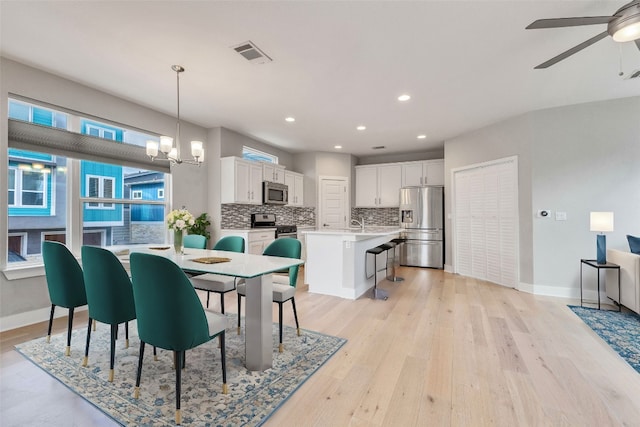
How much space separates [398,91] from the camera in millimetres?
3480

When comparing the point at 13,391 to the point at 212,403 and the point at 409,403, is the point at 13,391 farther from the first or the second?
the point at 409,403

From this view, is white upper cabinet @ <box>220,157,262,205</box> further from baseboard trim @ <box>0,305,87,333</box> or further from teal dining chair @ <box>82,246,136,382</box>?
teal dining chair @ <box>82,246,136,382</box>

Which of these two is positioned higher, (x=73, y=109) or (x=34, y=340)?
(x=73, y=109)

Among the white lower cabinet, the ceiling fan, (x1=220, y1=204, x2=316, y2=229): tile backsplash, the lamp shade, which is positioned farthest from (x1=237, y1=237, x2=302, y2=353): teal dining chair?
the lamp shade

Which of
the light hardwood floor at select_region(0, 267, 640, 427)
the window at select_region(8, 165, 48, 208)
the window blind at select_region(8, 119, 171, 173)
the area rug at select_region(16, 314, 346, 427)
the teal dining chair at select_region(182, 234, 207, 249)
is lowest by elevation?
the light hardwood floor at select_region(0, 267, 640, 427)

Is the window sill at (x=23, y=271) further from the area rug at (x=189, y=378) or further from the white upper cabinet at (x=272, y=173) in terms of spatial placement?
the white upper cabinet at (x=272, y=173)

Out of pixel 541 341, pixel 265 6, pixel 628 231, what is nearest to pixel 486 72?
pixel 265 6

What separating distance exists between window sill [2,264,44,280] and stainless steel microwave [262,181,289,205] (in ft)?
10.7

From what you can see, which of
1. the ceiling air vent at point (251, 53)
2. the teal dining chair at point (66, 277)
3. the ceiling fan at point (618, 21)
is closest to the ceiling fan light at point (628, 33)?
the ceiling fan at point (618, 21)

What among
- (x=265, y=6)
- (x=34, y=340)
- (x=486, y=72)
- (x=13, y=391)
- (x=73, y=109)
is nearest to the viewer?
(x=13, y=391)

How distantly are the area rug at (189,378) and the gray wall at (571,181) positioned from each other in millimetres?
3481

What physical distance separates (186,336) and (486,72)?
3621 mm

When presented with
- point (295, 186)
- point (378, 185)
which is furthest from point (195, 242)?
point (378, 185)

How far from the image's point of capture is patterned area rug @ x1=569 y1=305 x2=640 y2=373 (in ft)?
7.73
